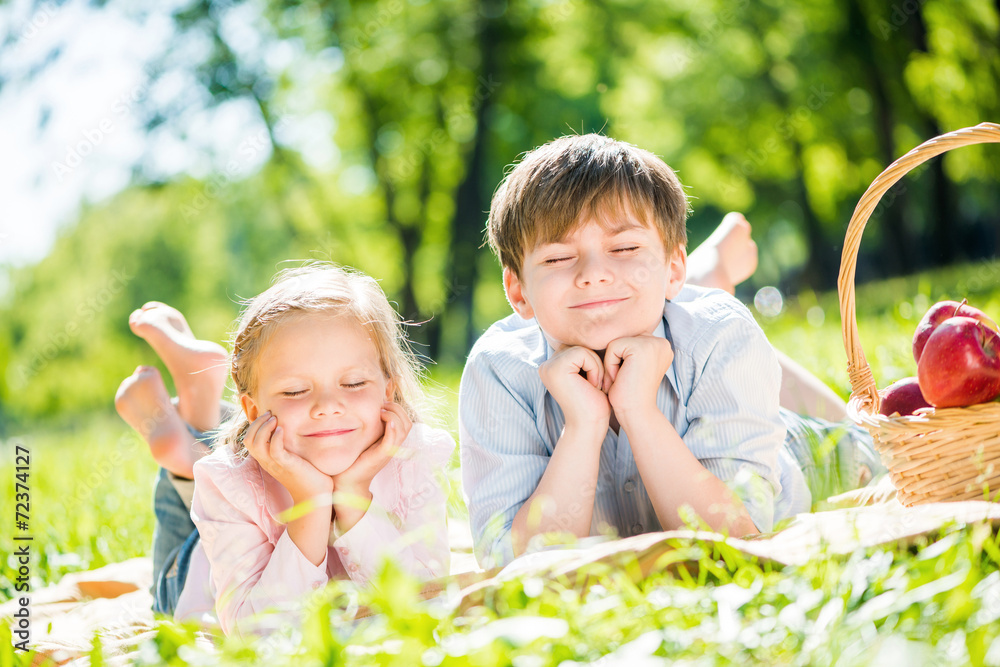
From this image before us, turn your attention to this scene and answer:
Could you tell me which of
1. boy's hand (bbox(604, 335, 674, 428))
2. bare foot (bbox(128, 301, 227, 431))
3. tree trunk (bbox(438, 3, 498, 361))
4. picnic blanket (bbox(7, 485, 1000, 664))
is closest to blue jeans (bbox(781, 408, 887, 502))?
picnic blanket (bbox(7, 485, 1000, 664))

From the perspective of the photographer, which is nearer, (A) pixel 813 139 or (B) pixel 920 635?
(B) pixel 920 635

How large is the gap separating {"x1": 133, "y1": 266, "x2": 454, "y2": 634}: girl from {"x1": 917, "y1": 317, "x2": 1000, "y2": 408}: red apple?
4.43 feet

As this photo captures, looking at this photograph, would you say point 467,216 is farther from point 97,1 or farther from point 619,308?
point 619,308

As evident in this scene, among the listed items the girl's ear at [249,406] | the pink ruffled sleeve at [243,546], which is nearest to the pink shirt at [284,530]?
the pink ruffled sleeve at [243,546]

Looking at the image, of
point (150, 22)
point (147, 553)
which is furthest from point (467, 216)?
point (147, 553)

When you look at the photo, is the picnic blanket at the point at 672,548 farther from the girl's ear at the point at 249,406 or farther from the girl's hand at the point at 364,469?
the girl's ear at the point at 249,406

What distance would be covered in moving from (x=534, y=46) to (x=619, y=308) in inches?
504

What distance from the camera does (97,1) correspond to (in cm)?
1206

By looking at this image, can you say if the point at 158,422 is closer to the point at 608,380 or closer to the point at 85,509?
the point at 608,380

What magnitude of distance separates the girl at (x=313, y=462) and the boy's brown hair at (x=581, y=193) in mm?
523

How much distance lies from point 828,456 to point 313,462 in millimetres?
2044

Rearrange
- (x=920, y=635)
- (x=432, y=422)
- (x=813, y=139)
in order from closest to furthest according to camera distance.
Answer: (x=920, y=635) → (x=432, y=422) → (x=813, y=139)

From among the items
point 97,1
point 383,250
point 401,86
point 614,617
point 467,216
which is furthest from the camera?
point 383,250

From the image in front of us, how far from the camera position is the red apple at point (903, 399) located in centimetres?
240
